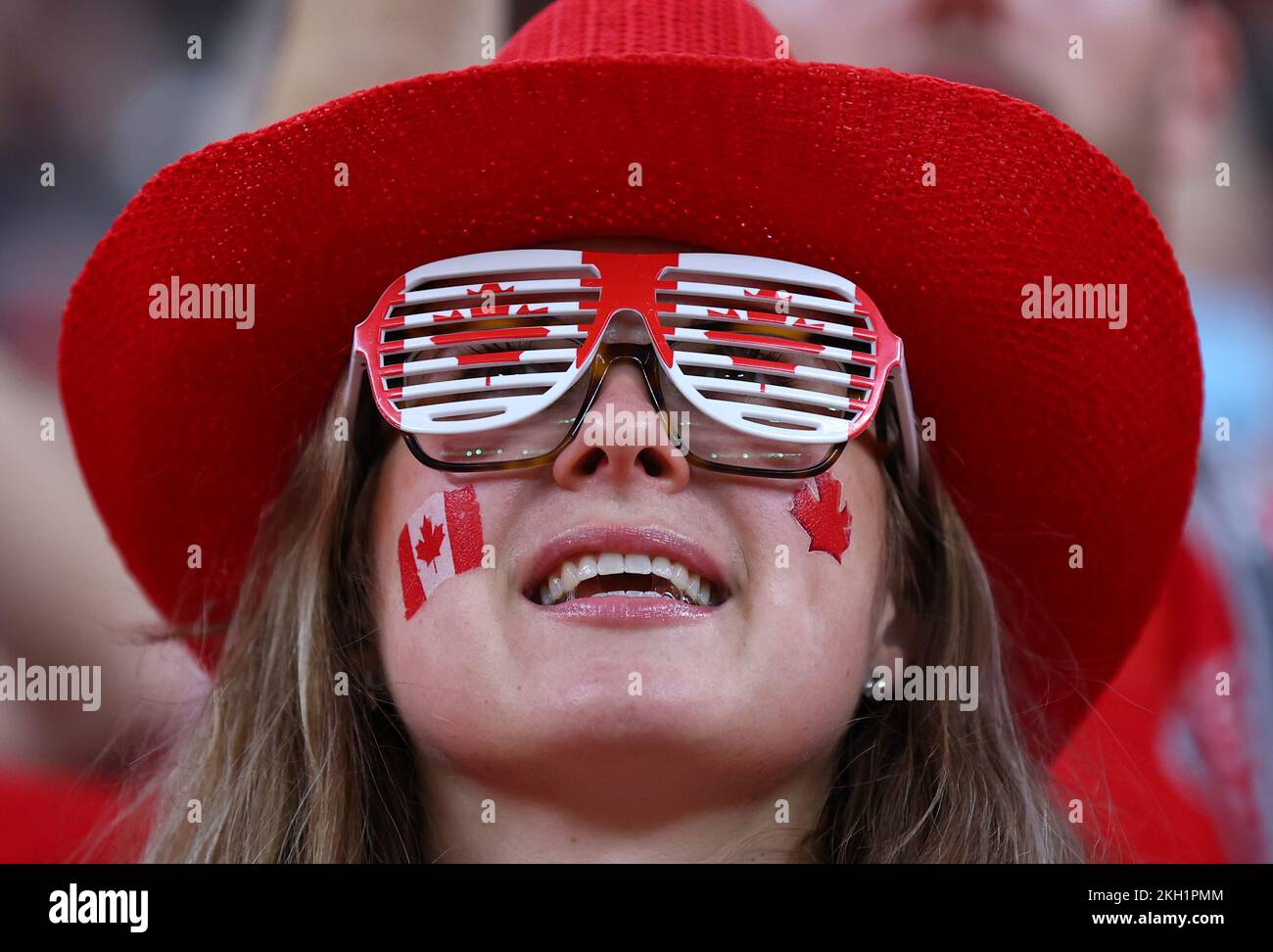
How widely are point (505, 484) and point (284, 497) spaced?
37 cm

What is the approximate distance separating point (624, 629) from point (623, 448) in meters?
0.17

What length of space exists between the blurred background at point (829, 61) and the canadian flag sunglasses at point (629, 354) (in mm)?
975

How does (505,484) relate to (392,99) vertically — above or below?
below

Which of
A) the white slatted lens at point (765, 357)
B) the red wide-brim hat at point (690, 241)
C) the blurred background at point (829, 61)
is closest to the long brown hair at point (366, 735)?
the red wide-brim hat at point (690, 241)

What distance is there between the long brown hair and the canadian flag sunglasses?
0.17m

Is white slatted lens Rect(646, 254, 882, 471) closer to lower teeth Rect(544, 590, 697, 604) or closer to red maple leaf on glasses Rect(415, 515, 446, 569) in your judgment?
lower teeth Rect(544, 590, 697, 604)

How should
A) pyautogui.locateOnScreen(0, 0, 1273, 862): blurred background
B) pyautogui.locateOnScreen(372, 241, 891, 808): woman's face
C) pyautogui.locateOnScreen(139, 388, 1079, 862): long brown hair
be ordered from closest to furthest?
pyautogui.locateOnScreen(372, 241, 891, 808): woman's face, pyautogui.locateOnScreen(139, 388, 1079, 862): long brown hair, pyautogui.locateOnScreen(0, 0, 1273, 862): blurred background

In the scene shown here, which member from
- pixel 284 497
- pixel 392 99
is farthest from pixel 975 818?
pixel 392 99

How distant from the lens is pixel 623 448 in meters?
1.22

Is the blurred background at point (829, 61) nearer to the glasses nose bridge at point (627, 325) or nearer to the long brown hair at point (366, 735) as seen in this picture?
the long brown hair at point (366, 735)

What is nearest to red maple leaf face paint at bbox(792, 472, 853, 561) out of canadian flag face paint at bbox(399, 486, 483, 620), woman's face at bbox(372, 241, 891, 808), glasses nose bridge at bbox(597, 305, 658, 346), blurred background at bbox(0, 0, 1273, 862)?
woman's face at bbox(372, 241, 891, 808)

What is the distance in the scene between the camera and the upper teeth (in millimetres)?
1221
